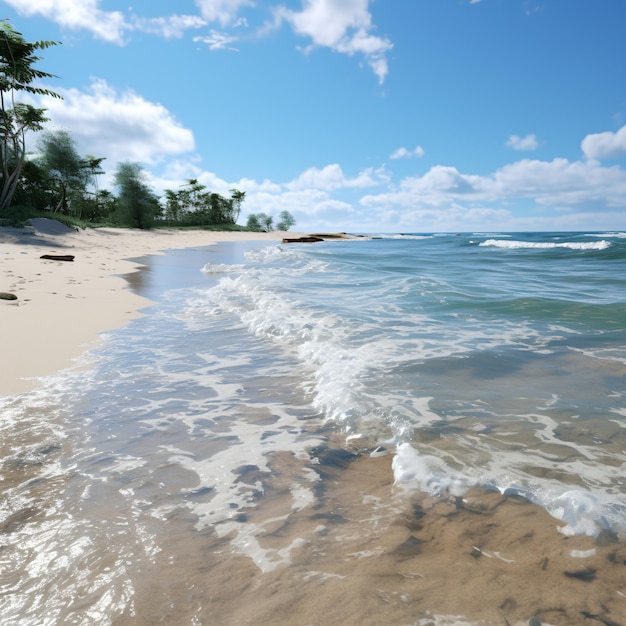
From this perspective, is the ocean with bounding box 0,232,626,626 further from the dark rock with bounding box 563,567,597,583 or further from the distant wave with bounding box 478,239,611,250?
the distant wave with bounding box 478,239,611,250

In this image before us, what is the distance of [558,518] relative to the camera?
2150mm

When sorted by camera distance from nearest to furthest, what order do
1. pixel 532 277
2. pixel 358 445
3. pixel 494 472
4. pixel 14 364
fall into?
1. pixel 494 472
2. pixel 358 445
3. pixel 14 364
4. pixel 532 277

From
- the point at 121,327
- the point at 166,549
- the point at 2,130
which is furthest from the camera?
the point at 2,130

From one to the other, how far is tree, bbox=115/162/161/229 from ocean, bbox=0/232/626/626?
141 ft

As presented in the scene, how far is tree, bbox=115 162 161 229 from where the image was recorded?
4322 centimetres

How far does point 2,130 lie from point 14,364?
29157 millimetres

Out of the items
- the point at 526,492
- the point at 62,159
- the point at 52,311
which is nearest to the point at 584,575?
the point at 526,492

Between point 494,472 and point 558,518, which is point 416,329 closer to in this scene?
point 494,472

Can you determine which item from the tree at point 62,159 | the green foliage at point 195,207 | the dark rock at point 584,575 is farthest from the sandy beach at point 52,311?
the green foliage at point 195,207

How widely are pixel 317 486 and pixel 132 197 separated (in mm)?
47126

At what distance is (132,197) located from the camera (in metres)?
43.2

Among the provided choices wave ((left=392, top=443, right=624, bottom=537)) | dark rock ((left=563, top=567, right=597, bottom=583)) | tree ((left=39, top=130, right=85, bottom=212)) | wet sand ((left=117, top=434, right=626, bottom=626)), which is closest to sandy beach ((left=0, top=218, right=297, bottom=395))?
wet sand ((left=117, top=434, right=626, bottom=626))

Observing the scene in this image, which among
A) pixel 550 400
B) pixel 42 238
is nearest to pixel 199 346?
pixel 550 400

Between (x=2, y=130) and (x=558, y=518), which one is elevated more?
(x=2, y=130)
